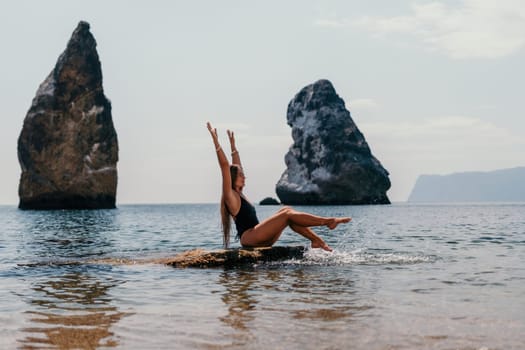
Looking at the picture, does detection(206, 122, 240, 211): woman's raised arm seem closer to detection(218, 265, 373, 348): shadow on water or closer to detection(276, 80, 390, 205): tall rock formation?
detection(218, 265, 373, 348): shadow on water

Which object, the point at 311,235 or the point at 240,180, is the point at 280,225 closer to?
the point at 311,235

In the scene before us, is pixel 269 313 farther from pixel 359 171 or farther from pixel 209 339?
pixel 359 171

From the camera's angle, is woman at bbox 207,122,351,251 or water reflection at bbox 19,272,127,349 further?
woman at bbox 207,122,351,251

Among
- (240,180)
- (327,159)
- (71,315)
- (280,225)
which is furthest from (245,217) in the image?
(327,159)

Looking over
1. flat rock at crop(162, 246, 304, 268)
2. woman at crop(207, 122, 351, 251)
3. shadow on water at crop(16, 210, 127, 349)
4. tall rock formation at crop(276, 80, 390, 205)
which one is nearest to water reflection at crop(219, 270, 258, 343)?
flat rock at crop(162, 246, 304, 268)

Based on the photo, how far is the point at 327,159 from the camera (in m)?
121

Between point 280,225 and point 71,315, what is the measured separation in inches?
227

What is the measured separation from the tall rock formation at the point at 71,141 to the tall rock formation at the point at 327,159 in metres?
42.4

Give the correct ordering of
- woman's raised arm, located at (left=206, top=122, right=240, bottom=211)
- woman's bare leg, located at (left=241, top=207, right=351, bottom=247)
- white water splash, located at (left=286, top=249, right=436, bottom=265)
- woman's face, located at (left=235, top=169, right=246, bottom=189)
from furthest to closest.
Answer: white water splash, located at (left=286, top=249, right=436, bottom=265) < woman's face, located at (left=235, top=169, right=246, bottom=189) < woman's bare leg, located at (left=241, top=207, right=351, bottom=247) < woman's raised arm, located at (left=206, top=122, right=240, bottom=211)

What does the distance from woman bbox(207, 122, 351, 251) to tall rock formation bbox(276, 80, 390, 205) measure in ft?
346

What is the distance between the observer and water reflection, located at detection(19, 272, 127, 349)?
524 cm

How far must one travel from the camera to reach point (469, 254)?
1412cm

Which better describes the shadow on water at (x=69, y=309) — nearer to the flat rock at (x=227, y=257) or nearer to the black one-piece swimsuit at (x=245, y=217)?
the flat rock at (x=227, y=257)

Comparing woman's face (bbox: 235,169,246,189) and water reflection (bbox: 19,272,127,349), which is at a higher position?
woman's face (bbox: 235,169,246,189)
